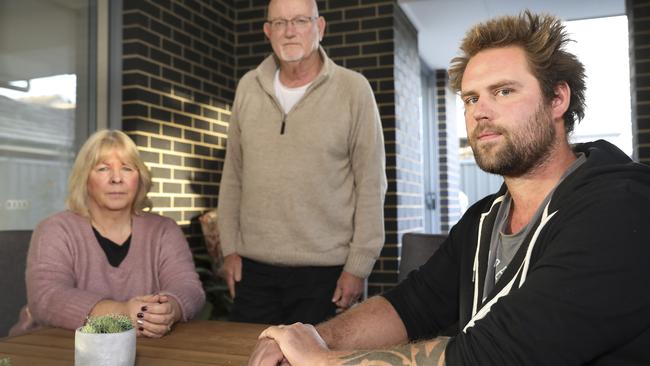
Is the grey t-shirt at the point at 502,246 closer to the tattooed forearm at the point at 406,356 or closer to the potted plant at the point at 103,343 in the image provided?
the tattooed forearm at the point at 406,356

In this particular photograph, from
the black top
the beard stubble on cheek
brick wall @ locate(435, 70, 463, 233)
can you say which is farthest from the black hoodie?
brick wall @ locate(435, 70, 463, 233)

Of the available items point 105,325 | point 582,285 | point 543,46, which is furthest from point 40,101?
point 582,285

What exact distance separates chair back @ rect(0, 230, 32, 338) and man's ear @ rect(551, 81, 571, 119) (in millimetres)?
1656

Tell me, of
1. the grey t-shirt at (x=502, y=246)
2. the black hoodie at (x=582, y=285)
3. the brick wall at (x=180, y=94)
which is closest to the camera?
the black hoodie at (x=582, y=285)

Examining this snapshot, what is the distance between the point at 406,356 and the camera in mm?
1034

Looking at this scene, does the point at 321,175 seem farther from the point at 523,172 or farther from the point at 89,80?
the point at 89,80

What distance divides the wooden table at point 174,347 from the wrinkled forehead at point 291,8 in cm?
116

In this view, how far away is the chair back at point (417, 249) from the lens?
70.5 inches

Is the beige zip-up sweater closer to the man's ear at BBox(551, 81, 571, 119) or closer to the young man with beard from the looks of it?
the young man with beard

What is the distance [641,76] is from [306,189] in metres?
2.48

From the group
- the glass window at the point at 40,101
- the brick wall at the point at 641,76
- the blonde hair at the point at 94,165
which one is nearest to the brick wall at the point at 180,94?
the glass window at the point at 40,101

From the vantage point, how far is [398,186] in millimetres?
3787

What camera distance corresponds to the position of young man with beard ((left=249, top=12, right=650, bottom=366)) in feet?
3.02

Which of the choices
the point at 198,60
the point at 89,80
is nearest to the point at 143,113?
the point at 89,80
